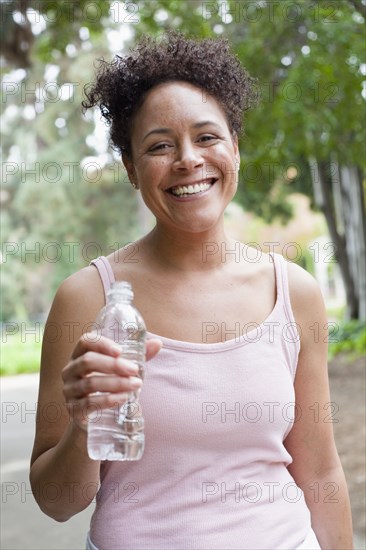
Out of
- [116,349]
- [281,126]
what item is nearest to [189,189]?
[116,349]

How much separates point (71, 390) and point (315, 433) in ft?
Answer: 3.06

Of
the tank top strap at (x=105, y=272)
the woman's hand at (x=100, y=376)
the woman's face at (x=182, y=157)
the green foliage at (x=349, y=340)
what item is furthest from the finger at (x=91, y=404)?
the green foliage at (x=349, y=340)

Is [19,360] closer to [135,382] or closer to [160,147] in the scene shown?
[160,147]

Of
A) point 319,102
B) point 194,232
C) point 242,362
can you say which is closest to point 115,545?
point 242,362

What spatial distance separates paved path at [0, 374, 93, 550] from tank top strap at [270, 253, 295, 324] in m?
3.34

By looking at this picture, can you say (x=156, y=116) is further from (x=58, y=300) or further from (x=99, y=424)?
(x=99, y=424)

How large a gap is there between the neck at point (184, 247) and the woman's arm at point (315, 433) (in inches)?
9.3

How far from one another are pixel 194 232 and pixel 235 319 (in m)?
0.26

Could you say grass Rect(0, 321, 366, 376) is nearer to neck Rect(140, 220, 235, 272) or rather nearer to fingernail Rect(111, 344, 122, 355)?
neck Rect(140, 220, 235, 272)

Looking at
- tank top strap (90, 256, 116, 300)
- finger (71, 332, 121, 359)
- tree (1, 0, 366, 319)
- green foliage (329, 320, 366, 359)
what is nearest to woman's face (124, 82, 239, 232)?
tank top strap (90, 256, 116, 300)

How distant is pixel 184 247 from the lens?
214 centimetres

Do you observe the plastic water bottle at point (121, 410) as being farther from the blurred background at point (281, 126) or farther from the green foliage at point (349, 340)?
the green foliage at point (349, 340)

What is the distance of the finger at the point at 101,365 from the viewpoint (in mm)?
1393

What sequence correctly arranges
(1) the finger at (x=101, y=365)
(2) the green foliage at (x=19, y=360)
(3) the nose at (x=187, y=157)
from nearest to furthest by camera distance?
(1) the finger at (x=101, y=365) → (3) the nose at (x=187, y=157) → (2) the green foliage at (x=19, y=360)
